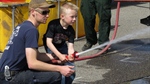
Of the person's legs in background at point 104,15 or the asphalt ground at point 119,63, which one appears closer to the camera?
the asphalt ground at point 119,63

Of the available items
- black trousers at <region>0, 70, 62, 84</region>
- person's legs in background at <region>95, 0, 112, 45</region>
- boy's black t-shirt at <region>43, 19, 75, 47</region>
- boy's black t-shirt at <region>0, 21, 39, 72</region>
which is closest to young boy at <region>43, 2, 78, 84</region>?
boy's black t-shirt at <region>43, 19, 75, 47</region>

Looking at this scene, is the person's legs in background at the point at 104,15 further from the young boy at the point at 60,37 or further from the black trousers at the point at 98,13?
the young boy at the point at 60,37

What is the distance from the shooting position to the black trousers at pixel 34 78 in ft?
13.9

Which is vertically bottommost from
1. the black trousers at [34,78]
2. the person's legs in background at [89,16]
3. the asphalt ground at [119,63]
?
the asphalt ground at [119,63]

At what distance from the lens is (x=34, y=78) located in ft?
14.1

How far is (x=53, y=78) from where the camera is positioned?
4.36 m

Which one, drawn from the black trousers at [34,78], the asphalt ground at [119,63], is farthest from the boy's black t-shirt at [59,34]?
the asphalt ground at [119,63]

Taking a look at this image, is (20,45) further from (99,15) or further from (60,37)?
(99,15)

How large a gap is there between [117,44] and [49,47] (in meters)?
3.93

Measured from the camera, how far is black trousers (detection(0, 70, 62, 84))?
422cm

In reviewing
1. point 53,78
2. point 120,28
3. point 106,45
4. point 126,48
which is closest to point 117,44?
point 126,48

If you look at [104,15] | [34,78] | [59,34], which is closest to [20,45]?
[34,78]

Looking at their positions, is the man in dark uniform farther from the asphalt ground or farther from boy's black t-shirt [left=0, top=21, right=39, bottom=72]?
boy's black t-shirt [left=0, top=21, right=39, bottom=72]

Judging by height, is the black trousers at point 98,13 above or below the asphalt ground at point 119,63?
above
